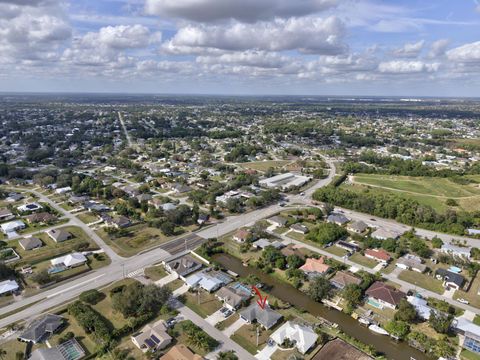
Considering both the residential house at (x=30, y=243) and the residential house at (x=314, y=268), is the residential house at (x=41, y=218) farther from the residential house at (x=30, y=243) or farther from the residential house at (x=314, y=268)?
the residential house at (x=314, y=268)

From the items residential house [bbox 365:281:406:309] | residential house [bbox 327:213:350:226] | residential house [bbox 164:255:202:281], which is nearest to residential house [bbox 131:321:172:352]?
residential house [bbox 164:255:202:281]

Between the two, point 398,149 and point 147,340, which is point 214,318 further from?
point 398,149

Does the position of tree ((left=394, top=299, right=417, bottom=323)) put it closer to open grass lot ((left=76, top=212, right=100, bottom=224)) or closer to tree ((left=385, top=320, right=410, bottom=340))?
tree ((left=385, top=320, right=410, bottom=340))

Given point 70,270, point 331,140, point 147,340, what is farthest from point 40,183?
point 331,140

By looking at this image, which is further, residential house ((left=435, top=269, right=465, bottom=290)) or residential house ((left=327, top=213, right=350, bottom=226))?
residential house ((left=327, top=213, right=350, bottom=226))

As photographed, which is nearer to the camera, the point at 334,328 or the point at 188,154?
the point at 334,328

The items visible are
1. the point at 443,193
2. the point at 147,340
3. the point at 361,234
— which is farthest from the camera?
the point at 443,193
